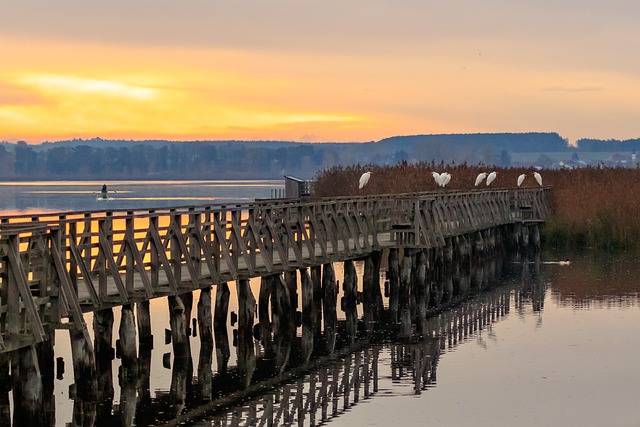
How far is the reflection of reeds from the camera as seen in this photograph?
179 ft

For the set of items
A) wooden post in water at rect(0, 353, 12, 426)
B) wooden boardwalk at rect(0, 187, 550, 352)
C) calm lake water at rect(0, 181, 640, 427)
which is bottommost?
calm lake water at rect(0, 181, 640, 427)

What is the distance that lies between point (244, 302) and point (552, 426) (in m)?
10.1

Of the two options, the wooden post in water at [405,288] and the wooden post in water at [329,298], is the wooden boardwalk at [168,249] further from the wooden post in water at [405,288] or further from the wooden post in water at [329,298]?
the wooden post in water at [329,298]

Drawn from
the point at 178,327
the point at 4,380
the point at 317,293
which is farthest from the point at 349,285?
the point at 4,380

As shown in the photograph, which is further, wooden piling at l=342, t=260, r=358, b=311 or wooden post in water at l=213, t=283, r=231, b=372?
wooden piling at l=342, t=260, r=358, b=311

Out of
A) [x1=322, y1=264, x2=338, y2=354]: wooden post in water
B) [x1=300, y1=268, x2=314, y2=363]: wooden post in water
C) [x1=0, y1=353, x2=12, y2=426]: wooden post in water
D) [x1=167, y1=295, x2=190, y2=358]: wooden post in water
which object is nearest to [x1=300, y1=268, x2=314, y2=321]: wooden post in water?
[x1=300, y1=268, x2=314, y2=363]: wooden post in water

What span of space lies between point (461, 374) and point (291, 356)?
4053 millimetres

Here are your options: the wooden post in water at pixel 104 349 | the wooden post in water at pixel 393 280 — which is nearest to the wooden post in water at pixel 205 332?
the wooden post in water at pixel 104 349

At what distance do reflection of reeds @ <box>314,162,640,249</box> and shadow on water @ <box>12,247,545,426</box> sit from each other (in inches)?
631

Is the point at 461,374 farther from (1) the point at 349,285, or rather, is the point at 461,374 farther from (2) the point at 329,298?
(1) the point at 349,285

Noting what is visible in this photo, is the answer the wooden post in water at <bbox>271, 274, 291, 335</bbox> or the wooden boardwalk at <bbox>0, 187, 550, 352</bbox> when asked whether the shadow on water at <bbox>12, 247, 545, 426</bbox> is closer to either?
the wooden post in water at <bbox>271, 274, 291, 335</bbox>

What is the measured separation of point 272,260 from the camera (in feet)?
97.1

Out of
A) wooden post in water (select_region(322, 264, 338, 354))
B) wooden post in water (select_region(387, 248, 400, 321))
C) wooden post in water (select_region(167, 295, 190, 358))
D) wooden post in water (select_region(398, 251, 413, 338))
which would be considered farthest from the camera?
wooden post in water (select_region(387, 248, 400, 321))

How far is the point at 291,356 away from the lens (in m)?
27.3
